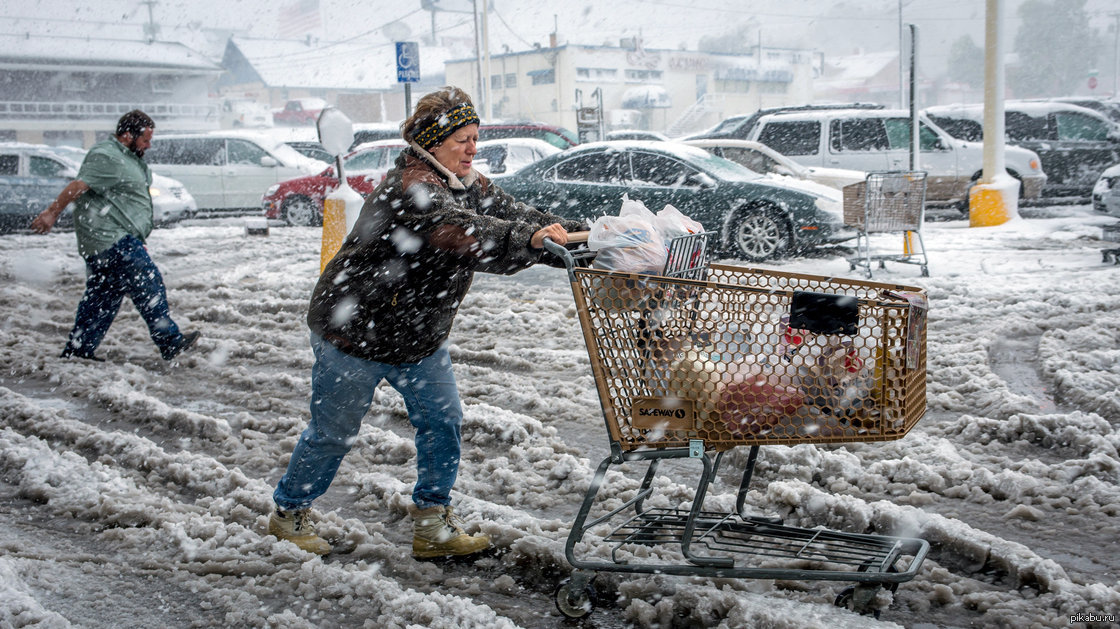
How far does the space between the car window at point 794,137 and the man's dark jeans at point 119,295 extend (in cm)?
1134

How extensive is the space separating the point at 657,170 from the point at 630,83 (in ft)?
168

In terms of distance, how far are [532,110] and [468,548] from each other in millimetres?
54415

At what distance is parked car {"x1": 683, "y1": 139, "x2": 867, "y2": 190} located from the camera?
13.5m

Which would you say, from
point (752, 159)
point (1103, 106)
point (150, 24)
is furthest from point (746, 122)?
point (150, 24)

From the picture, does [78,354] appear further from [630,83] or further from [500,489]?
[630,83]

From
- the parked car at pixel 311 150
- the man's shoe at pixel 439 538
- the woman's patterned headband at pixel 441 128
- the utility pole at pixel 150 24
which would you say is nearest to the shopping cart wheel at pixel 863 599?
the man's shoe at pixel 439 538

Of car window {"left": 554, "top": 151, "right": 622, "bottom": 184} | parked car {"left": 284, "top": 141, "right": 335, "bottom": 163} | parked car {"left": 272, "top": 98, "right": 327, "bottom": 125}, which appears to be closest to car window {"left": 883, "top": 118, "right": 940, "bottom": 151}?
car window {"left": 554, "top": 151, "right": 622, "bottom": 184}

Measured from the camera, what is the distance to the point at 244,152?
18812 mm

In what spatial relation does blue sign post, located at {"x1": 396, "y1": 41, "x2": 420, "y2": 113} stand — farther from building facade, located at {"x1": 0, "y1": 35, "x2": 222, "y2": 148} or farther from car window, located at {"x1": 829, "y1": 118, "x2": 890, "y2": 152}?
building facade, located at {"x1": 0, "y1": 35, "x2": 222, "y2": 148}

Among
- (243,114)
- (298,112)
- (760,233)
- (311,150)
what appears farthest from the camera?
(298,112)

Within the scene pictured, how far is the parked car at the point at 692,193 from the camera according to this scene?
10617 millimetres

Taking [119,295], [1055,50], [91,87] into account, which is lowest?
[119,295]

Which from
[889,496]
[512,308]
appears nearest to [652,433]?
[889,496]

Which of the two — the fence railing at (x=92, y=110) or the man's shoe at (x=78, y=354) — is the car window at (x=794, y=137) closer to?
the man's shoe at (x=78, y=354)
